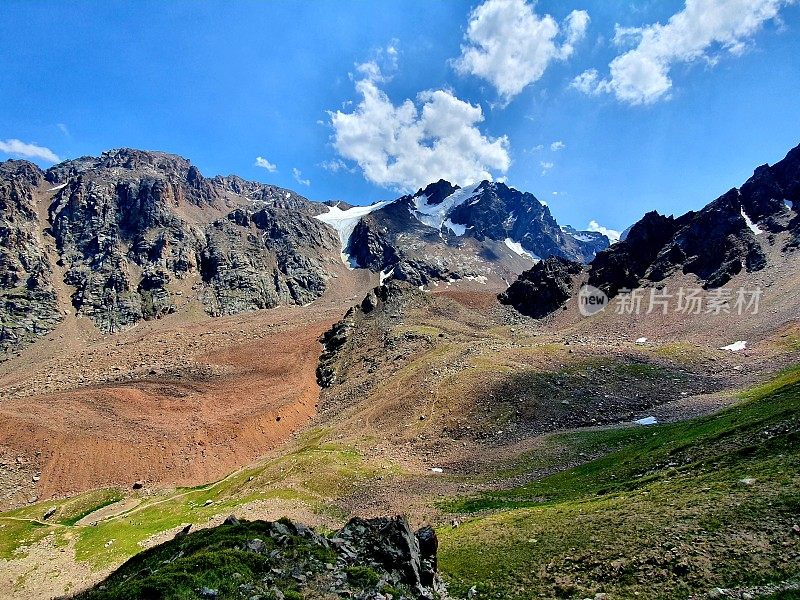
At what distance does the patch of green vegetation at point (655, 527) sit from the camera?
16812mm

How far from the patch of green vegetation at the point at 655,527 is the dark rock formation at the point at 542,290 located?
11106 centimetres

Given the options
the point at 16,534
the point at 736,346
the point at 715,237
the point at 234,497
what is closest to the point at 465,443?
the point at 234,497

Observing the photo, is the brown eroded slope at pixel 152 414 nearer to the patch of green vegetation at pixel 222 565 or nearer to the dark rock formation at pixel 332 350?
the dark rock formation at pixel 332 350

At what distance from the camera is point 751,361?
67.3m

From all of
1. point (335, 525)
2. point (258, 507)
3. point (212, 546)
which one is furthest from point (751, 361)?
point (212, 546)

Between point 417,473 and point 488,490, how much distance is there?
962 centimetres

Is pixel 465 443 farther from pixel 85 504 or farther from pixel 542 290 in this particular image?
pixel 542 290

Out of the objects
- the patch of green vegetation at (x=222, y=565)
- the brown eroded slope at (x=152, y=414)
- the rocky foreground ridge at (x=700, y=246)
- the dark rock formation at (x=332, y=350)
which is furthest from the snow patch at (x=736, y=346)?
the patch of green vegetation at (x=222, y=565)

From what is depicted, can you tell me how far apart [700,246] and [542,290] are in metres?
49.2

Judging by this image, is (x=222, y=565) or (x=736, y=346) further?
(x=736, y=346)

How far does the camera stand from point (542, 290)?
14762 cm

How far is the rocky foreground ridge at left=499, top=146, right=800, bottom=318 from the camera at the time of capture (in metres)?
128

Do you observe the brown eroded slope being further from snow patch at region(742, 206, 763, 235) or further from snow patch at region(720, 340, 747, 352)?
snow patch at region(742, 206, 763, 235)

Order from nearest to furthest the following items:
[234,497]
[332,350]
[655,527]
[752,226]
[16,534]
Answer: [655,527]
[16,534]
[234,497]
[332,350]
[752,226]
